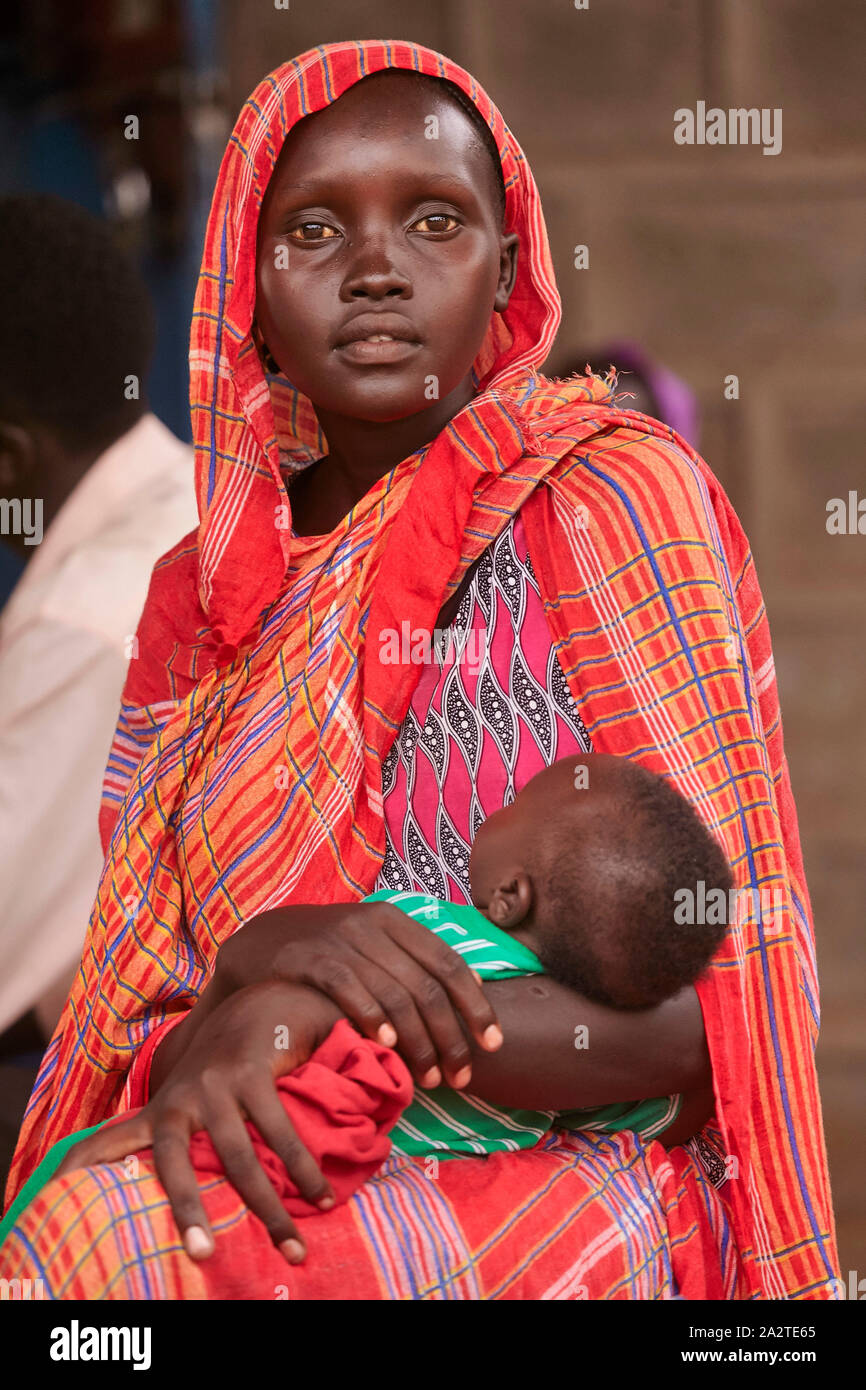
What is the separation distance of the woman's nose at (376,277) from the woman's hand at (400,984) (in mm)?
655

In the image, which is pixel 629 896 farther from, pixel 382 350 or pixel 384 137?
pixel 384 137

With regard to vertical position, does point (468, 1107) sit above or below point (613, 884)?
below

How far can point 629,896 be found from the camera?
1.39 metres

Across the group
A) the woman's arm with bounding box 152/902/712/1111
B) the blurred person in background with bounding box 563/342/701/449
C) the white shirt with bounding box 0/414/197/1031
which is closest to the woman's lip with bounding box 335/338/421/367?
the woman's arm with bounding box 152/902/712/1111

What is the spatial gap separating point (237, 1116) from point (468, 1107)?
0.23m

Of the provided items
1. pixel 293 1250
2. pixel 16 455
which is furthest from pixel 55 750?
pixel 293 1250

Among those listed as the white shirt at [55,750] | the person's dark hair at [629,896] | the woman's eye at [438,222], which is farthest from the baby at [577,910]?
the white shirt at [55,750]

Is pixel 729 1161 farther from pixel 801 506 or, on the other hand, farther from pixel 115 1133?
pixel 801 506

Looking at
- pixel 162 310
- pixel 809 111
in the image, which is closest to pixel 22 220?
pixel 162 310

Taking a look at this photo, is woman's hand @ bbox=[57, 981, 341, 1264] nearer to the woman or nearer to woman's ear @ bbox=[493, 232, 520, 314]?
the woman

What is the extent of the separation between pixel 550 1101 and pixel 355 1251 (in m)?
0.22

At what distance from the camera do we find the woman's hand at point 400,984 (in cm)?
136

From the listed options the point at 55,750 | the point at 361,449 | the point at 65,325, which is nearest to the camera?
the point at 361,449

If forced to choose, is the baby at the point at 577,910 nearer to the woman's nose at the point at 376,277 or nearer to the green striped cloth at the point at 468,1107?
the green striped cloth at the point at 468,1107
